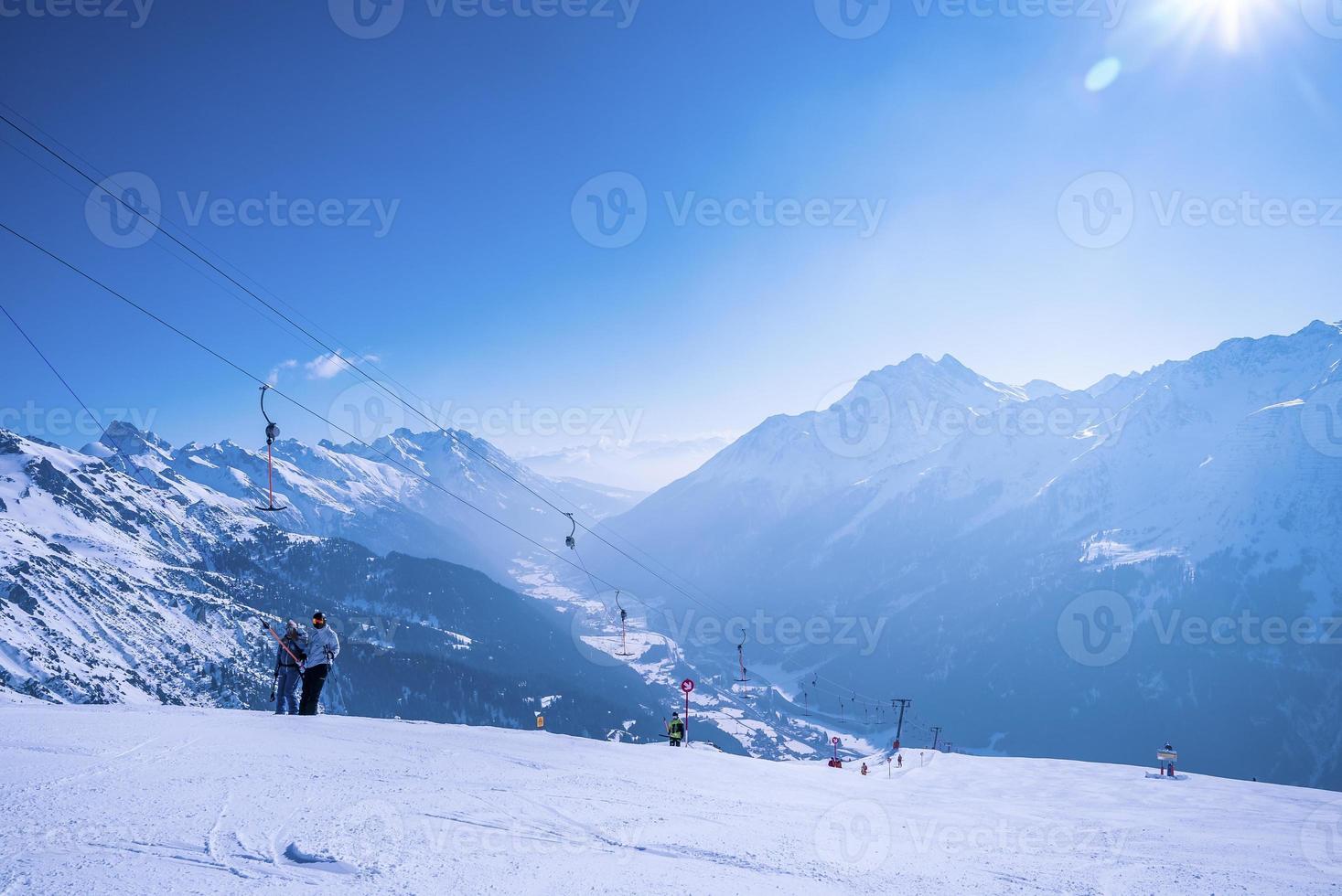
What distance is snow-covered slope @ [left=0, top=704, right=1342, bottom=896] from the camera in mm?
6016

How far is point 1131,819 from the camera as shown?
552 inches

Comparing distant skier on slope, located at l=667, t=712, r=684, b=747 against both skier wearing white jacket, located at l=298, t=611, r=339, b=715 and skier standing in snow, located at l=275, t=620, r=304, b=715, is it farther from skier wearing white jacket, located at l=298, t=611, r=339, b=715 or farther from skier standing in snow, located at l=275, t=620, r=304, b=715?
skier wearing white jacket, located at l=298, t=611, r=339, b=715

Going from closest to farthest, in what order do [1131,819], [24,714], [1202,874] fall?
[1202,874], [24,714], [1131,819]

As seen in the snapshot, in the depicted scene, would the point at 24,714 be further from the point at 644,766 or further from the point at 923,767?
the point at 923,767

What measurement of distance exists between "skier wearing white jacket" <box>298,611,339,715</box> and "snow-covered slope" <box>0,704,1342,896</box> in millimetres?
2965

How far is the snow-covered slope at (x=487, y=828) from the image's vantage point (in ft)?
19.7

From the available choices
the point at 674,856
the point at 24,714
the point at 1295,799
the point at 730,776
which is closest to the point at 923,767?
the point at 1295,799

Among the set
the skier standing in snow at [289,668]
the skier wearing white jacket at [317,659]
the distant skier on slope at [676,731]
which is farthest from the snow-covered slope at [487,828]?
the distant skier on slope at [676,731]

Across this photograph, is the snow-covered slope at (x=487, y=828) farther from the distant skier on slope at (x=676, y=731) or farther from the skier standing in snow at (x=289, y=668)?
the distant skier on slope at (x=676, y=731)

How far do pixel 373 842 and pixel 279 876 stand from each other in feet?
3.73

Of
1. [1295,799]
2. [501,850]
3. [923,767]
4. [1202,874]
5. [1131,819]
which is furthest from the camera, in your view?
[923,767]

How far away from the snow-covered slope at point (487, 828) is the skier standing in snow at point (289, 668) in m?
3.53

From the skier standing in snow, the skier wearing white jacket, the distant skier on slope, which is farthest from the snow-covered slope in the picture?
the distant skier on slope

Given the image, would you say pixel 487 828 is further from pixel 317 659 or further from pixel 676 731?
pixel 676 731
